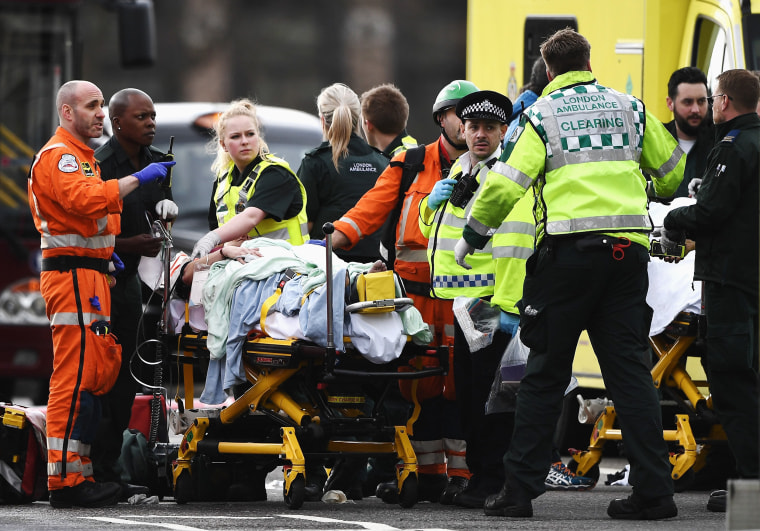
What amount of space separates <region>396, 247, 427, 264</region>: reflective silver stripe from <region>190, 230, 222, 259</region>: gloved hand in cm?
88

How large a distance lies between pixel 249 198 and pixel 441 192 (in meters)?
1.05

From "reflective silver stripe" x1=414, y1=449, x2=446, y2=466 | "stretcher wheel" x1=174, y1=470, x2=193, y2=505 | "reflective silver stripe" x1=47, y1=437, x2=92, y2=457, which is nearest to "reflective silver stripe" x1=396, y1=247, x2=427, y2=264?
"reflective silver stripe" x1=414, y1=449, x2=446, y2=466

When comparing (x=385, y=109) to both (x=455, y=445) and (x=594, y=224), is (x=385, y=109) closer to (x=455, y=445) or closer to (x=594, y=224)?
(x=455, y=445)

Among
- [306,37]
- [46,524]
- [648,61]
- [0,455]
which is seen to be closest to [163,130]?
[648,61]

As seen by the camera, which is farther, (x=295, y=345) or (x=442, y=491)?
(x=442, y=491)

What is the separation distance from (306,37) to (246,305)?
23.6 metres

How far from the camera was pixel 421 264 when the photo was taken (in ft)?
27.0

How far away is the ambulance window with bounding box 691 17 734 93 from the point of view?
9727 mm

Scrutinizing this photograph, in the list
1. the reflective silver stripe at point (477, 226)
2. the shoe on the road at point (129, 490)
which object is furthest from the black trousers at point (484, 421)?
the shoe on the road at point (129, 490)

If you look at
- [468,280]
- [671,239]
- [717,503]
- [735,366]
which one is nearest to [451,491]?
[468,280]

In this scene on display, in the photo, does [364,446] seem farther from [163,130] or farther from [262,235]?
[163,130]

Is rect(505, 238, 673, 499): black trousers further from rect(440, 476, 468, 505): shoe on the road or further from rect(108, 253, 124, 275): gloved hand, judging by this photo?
rect(108, 253, 124, 275): gloved hand

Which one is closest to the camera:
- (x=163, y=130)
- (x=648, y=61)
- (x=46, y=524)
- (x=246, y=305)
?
(x=46, y=524)

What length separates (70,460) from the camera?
7.85 metres
